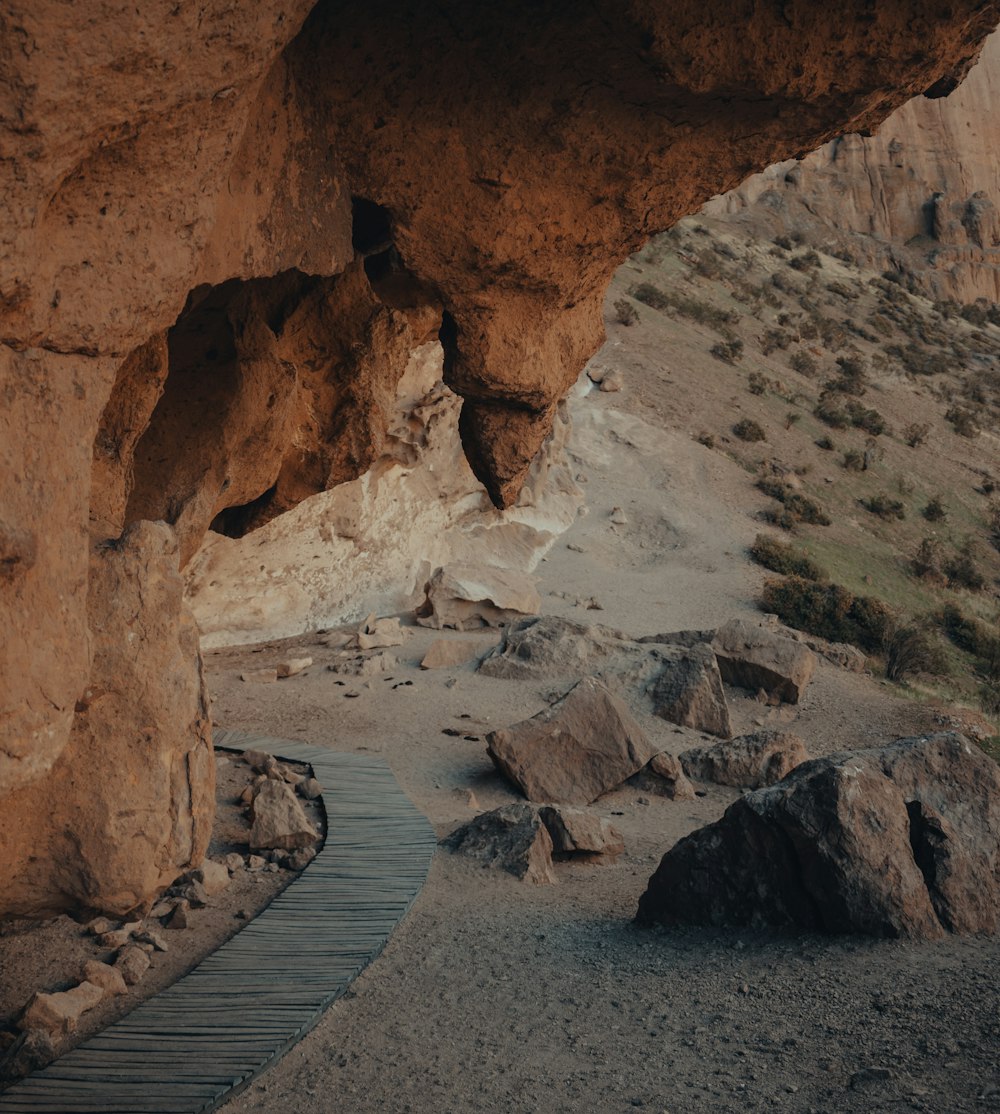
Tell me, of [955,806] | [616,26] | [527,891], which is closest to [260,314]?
[616,26]

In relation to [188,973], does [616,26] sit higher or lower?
higher

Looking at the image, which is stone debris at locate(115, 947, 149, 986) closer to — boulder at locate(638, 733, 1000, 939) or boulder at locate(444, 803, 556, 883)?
boulder at locate(444, 803, 556, 883)

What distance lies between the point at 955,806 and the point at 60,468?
4.97 m

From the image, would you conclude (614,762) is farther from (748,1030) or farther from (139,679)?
(139,679)

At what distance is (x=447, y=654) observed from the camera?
13.2 meters

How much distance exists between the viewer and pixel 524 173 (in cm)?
599

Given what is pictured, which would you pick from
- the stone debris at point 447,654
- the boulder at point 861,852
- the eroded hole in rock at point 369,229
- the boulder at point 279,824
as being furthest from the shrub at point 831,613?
the eroded hole in rock at point 369,229

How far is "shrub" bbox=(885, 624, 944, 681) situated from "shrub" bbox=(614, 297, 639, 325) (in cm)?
1482

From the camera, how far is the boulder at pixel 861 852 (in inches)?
212

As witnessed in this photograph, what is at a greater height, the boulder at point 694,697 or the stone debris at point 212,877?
the stone debris at point 212,877

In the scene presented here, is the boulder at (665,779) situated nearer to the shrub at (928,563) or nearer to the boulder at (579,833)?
the boulder at (579,833)

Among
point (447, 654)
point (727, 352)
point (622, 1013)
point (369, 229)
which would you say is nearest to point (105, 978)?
point (622, 1013)

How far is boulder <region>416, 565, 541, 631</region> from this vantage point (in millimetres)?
14812

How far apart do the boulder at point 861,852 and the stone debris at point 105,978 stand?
304cm
